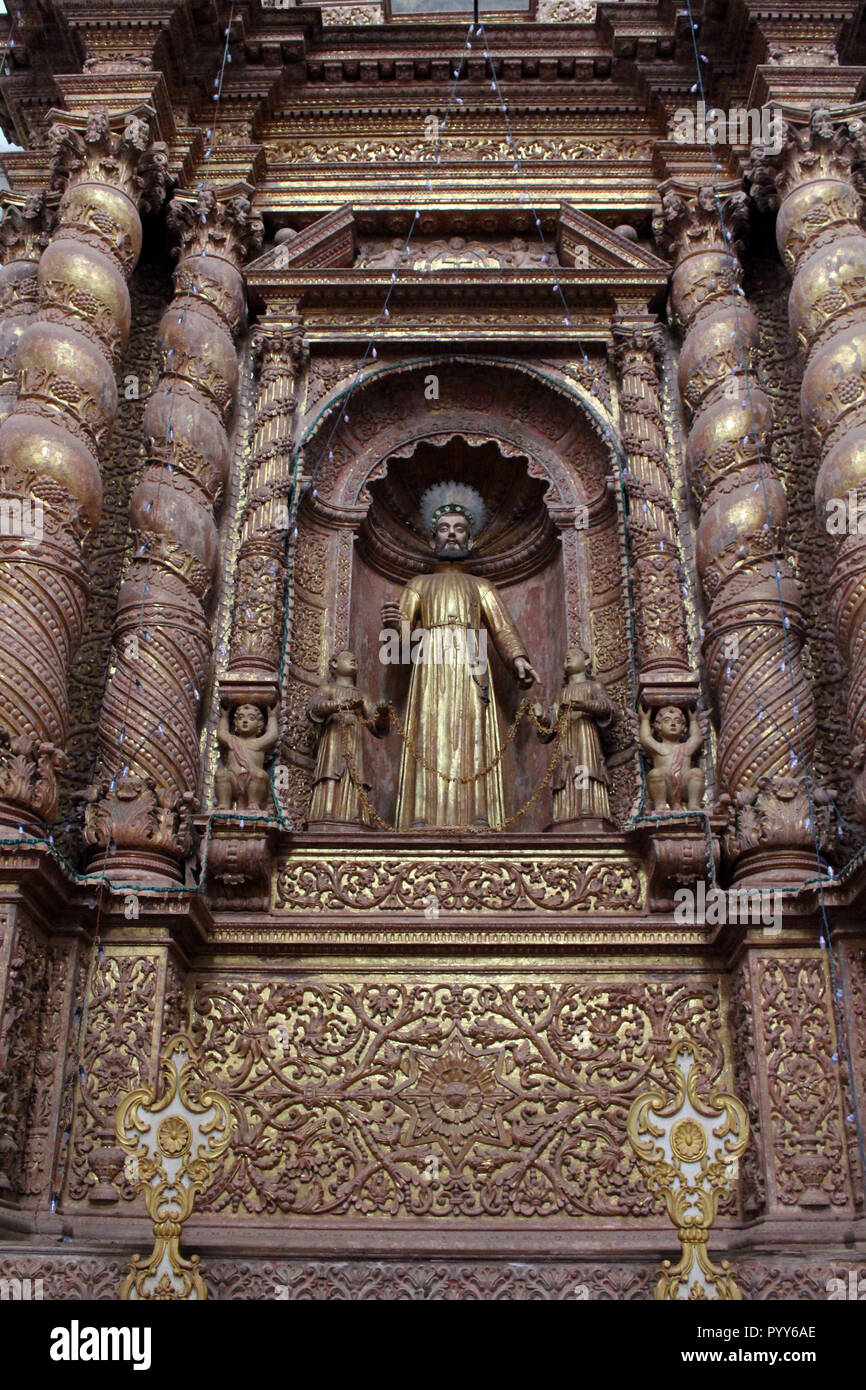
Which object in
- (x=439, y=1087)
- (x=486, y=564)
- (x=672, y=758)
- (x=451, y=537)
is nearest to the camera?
(x=439, y=1087)

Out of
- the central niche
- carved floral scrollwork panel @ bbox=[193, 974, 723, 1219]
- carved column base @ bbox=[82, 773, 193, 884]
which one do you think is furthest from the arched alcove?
carved floral scrollwork panel @ bbox=[193, 974, 723, 1219]

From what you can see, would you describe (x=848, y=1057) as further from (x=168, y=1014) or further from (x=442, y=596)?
(x=442, y=596)

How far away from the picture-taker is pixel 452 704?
9.61m

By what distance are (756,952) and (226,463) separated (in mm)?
5452

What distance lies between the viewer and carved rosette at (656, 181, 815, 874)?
318 inches

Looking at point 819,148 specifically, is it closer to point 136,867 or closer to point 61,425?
point 61,425

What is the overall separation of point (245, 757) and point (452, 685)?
6.44 ft

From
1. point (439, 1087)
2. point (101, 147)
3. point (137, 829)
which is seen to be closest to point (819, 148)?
point (101, 147)

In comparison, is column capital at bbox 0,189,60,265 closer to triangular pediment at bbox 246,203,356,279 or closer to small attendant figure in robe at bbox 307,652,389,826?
triangular pediment at bbox 246,203,356,279

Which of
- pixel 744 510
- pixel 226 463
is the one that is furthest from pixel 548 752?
pixel 226 463

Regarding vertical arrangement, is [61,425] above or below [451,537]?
below

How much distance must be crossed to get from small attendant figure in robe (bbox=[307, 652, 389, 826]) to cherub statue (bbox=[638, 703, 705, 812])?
204cm

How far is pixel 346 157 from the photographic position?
11633mm

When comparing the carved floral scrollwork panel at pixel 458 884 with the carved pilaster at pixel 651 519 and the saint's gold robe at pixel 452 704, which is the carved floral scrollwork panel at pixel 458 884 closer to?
the saint's gold robe at pixel 452 704
